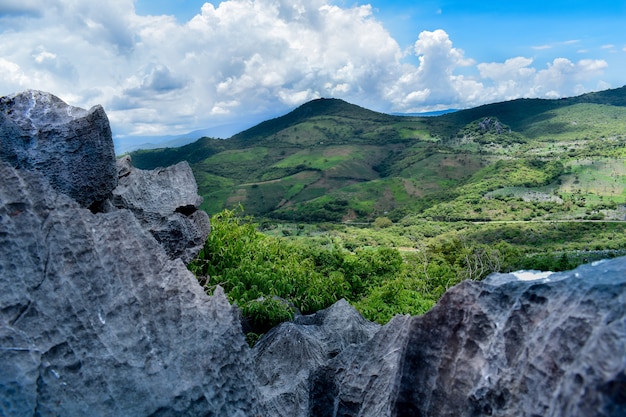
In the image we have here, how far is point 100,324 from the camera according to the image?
259 inches

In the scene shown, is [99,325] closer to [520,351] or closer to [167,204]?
[520,351]

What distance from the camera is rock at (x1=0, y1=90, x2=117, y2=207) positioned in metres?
9.00

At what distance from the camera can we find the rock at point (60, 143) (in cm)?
900

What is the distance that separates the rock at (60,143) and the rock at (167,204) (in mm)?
2292

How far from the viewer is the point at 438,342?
6055 mm

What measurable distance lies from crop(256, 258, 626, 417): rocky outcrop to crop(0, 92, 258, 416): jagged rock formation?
9.08ft

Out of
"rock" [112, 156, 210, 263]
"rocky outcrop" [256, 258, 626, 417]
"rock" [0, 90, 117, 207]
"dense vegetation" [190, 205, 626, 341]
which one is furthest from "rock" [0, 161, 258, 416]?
"dense vegetation" [190, 205, 626, 341]

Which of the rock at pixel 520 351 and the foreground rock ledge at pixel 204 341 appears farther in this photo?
the foreground rock ledge at pixel 204 341

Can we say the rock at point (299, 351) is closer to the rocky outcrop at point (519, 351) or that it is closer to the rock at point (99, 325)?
the rock at point (99, 325)

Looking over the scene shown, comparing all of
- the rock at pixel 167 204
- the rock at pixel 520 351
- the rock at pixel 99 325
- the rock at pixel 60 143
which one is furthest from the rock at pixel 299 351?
the rock at pixel 60 143

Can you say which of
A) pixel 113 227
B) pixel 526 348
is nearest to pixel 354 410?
pixel 526 348

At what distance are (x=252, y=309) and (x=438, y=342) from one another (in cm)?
818

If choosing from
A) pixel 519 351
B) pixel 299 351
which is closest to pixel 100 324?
pixel 299 351

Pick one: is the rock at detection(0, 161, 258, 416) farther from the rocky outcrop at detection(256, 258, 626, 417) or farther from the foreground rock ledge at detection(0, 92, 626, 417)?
the rocky outcrop at detection(256, 258, 626, 417)
